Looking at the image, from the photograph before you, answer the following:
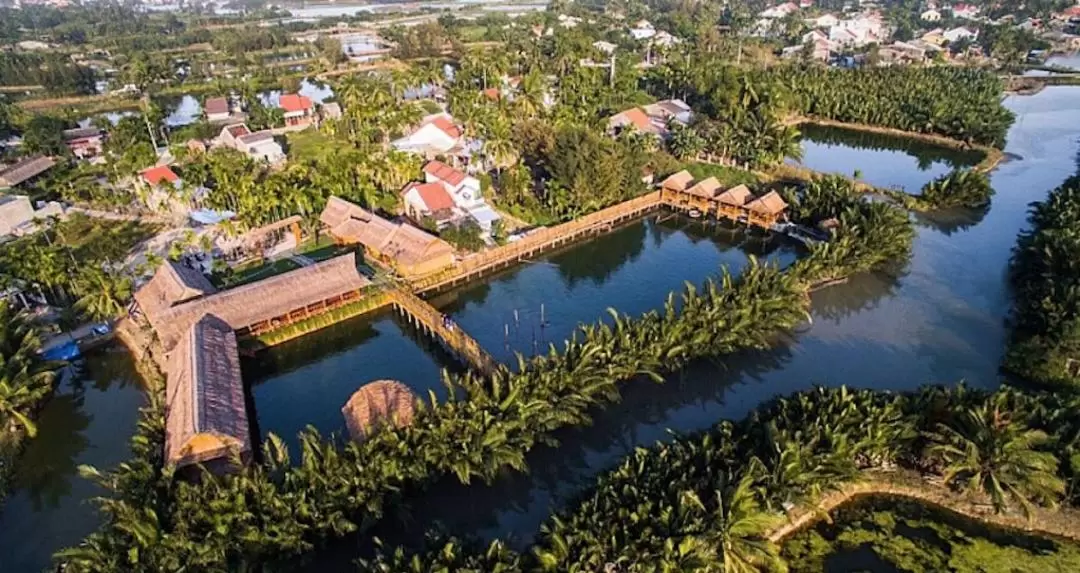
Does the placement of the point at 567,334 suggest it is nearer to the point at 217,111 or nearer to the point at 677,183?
the point at 677,183

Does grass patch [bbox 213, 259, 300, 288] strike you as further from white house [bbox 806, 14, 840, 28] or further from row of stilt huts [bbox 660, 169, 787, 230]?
white house [bbox 806, 14, 840, 28]

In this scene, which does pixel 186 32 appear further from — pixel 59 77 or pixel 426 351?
pixel 426 351

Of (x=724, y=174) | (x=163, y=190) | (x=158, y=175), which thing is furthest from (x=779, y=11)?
(x=163, y=190)

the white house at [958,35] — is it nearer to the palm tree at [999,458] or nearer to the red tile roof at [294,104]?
the red tile roof at [294,104]

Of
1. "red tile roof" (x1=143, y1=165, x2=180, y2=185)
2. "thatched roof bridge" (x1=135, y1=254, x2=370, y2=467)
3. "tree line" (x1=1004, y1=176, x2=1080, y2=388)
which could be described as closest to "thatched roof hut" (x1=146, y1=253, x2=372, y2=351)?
"thatched roof bridge" (x1=135, y1=254, x2=370, y2=467)

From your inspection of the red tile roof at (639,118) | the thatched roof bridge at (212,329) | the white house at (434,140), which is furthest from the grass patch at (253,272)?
the red tile roof at (639,118)

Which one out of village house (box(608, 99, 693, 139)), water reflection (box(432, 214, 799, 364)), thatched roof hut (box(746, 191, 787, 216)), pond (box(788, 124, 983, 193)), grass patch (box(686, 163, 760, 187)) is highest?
village house (box(608, 99, 693, 139))
